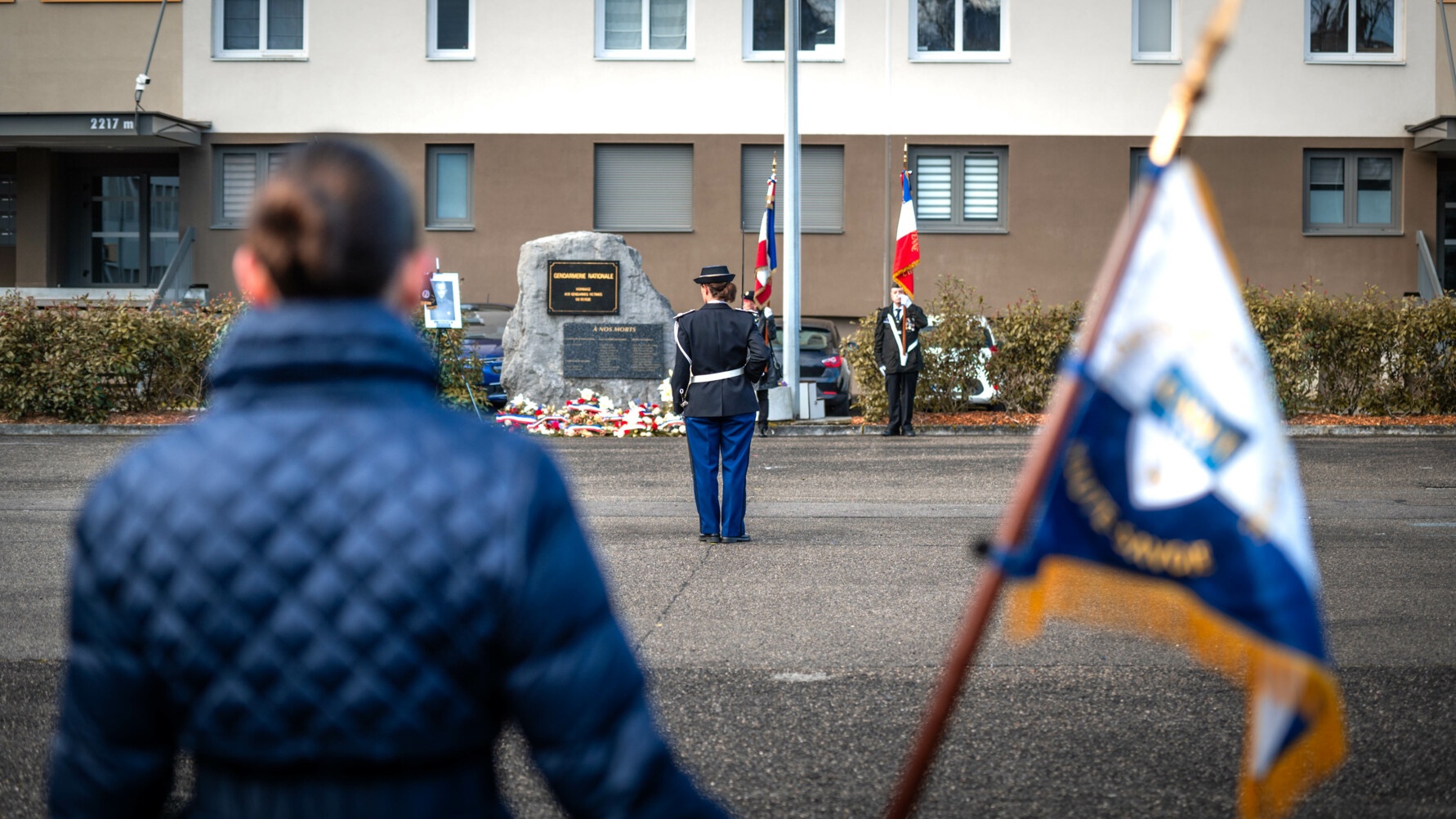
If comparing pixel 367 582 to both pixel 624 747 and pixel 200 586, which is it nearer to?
pixel 200 586

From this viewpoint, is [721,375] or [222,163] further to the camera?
[222,163]

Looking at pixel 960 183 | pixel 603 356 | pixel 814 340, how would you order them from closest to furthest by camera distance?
pixel 603 356 < pixel 814 340 < pixel 960 183

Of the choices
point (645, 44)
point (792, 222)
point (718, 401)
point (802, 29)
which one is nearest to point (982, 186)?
point (802, 29)

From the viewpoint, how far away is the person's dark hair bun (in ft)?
6.00

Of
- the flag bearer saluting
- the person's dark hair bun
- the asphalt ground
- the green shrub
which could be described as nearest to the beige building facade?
the green shrub

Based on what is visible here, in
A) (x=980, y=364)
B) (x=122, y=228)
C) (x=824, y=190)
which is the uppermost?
(x=824, y=190)

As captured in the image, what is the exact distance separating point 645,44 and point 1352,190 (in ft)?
46.4

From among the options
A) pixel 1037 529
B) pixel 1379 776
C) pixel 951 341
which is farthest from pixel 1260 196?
pixel 1037 529

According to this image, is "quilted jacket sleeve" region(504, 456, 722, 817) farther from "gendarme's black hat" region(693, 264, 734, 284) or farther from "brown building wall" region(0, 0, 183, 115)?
"brown building wall" region(0, 0, 183, 115)

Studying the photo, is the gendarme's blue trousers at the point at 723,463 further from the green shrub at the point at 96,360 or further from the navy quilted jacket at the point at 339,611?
the green shrub at the point at 96,360

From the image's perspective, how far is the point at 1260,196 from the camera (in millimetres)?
28047

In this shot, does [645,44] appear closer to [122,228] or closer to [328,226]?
[122,228]

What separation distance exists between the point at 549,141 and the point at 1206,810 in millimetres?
24776

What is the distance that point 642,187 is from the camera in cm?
2820
